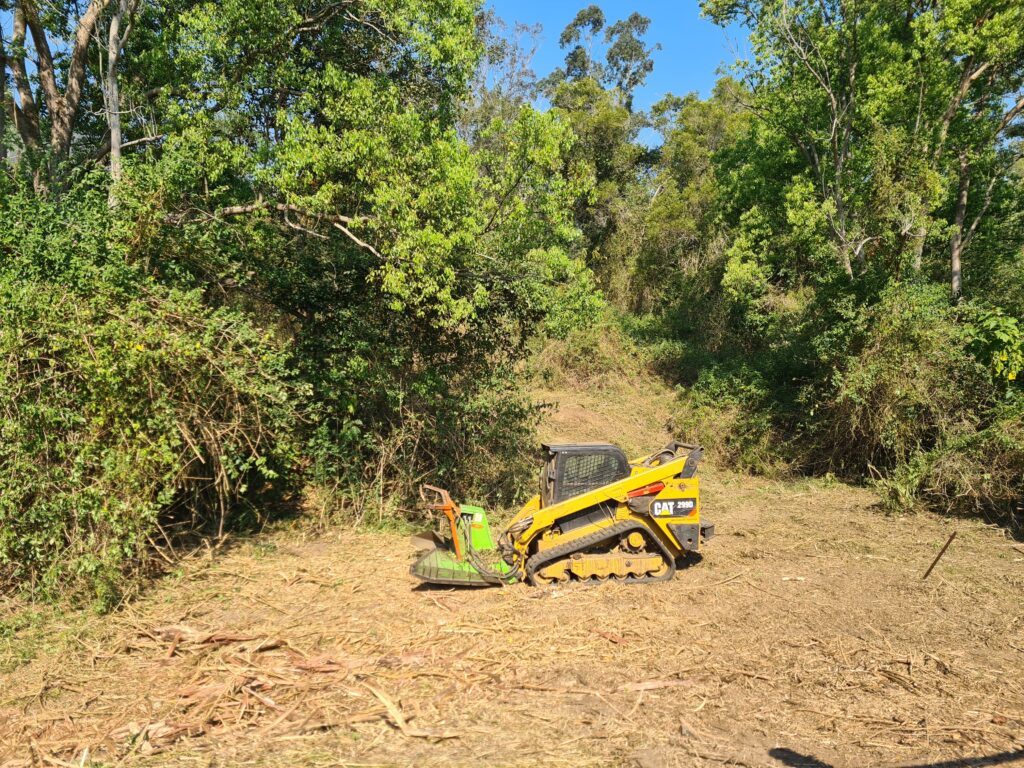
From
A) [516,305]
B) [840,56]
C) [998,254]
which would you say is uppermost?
[840,56]

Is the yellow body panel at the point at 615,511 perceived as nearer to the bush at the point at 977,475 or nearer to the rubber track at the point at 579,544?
the rubber track at the point at 579,544

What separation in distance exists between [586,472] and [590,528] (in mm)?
569

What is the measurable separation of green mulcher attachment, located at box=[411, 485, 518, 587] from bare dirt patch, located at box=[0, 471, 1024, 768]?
180mm

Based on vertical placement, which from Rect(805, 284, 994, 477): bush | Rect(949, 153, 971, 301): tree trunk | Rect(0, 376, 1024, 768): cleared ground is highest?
Rect(949, 153, 971, 301): tree trunk

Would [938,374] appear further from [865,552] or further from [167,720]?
[167,720]

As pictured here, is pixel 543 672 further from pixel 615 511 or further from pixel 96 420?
pixel 96 420

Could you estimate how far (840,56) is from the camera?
500 inches

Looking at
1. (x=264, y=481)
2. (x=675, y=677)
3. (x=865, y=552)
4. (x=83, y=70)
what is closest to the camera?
(x=675, y=677)

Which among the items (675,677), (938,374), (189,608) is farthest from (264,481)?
(938,374)

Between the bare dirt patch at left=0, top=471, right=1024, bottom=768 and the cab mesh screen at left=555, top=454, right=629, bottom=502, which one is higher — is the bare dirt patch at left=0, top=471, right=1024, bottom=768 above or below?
below

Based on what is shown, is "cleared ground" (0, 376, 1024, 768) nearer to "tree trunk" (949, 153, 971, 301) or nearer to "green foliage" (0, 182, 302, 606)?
"green foliage" (0, 182, 302, 606)

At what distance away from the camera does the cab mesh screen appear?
21.8ft

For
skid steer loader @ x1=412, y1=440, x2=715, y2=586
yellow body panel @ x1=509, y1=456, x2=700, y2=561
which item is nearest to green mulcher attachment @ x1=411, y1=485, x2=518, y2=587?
skid steer loader @ x1=412, y1=440, x2=715, y2=586

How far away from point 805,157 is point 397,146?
10745 mm
